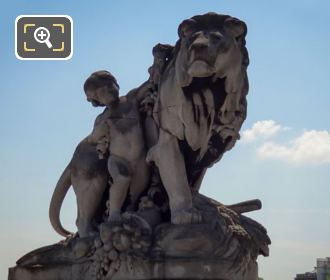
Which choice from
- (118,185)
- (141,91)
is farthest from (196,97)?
(118,185)

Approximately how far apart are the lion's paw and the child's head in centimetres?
158

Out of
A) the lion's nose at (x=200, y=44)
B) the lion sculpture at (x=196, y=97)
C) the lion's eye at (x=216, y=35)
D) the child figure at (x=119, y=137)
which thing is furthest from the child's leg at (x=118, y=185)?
the lion's eye at (x=216, y=35)

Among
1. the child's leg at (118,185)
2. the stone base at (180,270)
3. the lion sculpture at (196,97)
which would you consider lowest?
the stone base at (180,270)

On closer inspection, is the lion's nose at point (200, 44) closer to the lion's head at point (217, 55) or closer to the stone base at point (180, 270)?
the lion's head at point (217, 55)

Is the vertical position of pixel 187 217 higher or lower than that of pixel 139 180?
lower

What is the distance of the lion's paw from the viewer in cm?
686

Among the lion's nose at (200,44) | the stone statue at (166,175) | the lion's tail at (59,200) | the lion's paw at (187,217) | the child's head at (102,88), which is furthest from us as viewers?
the lion's tail at (59,200)

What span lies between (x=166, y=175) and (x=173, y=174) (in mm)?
81

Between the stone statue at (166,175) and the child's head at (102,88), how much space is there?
0.01 metres

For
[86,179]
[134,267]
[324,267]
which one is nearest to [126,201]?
[86,179]

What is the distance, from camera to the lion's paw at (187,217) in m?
6.86

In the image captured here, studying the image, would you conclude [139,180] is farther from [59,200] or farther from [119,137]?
[59,200]

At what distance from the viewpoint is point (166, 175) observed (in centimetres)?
719

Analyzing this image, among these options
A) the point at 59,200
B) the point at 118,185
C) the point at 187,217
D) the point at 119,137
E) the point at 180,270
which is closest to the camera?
the point at 180,270
